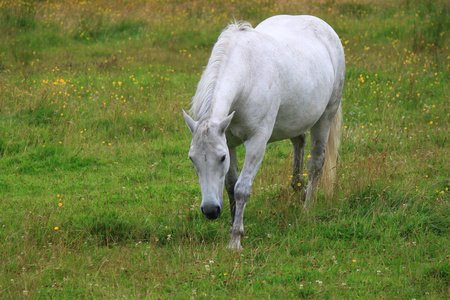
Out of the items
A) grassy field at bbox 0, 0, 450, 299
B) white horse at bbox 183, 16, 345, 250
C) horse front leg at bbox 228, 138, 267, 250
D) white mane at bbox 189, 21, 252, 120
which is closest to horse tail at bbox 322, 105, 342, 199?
white horse at bbox 183, 16, 345, 250

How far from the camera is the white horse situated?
4.01 metres

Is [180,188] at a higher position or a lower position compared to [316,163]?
lower

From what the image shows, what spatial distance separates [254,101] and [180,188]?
1872mm

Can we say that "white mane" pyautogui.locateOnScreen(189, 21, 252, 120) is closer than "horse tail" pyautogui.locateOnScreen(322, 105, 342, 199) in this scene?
Yes

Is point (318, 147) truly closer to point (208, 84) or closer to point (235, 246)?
point (235, 246)

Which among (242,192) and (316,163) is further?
(316,163)

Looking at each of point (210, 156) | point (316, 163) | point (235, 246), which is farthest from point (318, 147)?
point (210, 156)

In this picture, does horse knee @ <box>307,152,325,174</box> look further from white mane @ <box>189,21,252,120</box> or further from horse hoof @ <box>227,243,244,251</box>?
white mane @ <box>189,21,252,120</box>

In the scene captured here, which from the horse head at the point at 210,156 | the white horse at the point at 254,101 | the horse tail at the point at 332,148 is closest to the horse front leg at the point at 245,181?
the white horse at the point at 254,101

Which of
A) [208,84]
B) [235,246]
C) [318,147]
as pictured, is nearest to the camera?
[208,84]

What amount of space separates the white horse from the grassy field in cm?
48

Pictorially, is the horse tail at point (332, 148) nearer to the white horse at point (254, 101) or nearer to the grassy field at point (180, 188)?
the white horse at point (254, 101)

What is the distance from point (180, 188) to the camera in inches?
232

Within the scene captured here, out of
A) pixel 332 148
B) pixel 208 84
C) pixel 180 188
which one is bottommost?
pixel 180 188
